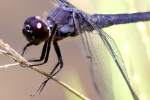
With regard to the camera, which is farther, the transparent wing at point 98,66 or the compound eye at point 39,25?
the compound eye at point 39,25

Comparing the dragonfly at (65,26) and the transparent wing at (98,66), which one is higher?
the dragonfly at (65,26)

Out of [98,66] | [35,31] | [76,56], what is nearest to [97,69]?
[98,66]

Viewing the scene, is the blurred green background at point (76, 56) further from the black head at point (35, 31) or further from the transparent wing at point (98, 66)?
the black head at point (35, 31)

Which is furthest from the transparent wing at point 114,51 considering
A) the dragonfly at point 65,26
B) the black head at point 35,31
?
the black head at point 35,31

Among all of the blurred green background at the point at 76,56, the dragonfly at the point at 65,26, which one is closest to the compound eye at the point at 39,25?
the dragonfly at the point at 65,26

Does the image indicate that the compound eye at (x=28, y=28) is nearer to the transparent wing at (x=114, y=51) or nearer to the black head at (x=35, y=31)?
the black head at (x=35, y=31)

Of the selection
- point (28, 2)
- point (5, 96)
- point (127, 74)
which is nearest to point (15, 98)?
point (5, 96)

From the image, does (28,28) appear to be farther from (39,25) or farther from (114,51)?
(114,51)

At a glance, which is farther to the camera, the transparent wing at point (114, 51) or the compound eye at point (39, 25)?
the compound eye at point (39, 25)
